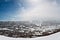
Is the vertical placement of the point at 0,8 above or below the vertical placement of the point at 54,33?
above

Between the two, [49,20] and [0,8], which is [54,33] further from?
[0,8]

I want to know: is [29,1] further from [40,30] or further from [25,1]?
[40,30]

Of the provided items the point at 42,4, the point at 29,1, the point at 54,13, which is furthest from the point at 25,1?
the point at 54,13

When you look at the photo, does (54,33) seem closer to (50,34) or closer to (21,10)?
(50,34)

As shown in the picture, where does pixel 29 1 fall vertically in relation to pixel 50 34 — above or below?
above

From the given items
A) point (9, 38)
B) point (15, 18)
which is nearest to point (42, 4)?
point (15, 18)

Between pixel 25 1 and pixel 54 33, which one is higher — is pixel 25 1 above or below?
above

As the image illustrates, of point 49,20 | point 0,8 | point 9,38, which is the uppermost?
point 0,8
